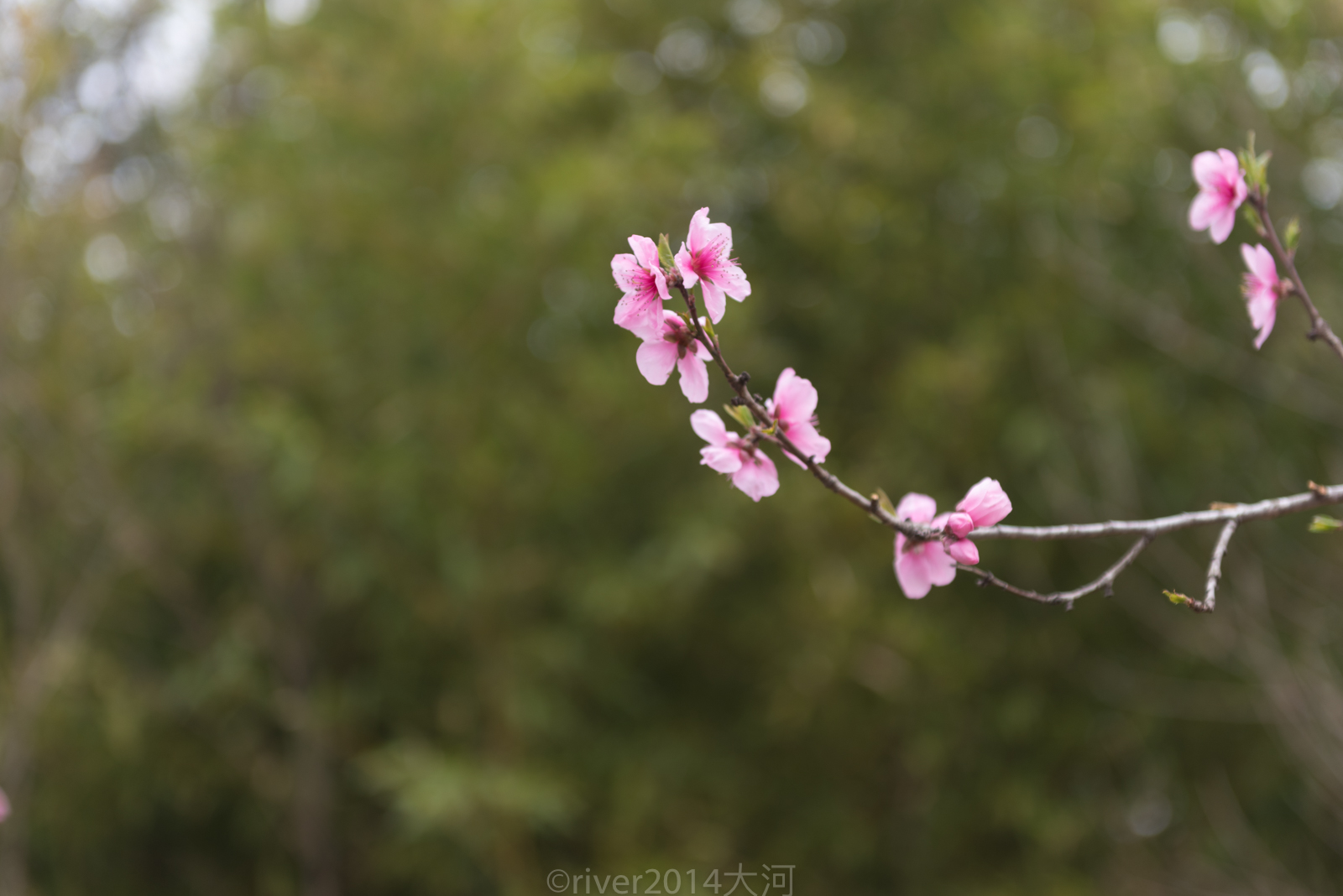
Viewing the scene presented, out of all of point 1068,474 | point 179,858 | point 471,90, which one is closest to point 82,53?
point 471,90

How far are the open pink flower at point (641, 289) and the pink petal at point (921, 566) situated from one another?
268 mm

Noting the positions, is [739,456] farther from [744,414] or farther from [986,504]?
[986,504]

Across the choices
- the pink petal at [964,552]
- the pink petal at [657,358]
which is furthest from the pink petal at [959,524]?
the pink petal at [657,358]

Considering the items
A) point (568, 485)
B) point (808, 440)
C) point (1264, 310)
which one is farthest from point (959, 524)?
point (568, 485)

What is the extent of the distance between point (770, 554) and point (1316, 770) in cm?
158

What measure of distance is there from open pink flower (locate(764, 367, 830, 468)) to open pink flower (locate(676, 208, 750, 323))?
0.08m

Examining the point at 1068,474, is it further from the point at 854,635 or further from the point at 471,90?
the point at 471,90

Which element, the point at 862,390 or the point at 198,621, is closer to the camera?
the point at 198,621

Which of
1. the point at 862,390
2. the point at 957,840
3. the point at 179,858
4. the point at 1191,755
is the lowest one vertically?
the point at 179,858

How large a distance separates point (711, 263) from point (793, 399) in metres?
0.13

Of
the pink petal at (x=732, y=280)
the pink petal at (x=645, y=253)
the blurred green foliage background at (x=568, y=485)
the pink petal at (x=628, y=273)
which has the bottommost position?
the pink petal at (x=628, y=273)

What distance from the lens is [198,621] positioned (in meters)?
3.18

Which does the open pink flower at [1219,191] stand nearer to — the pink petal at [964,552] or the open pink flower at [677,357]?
the pink petal at [964,552]

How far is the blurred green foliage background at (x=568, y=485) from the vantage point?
2.83m
